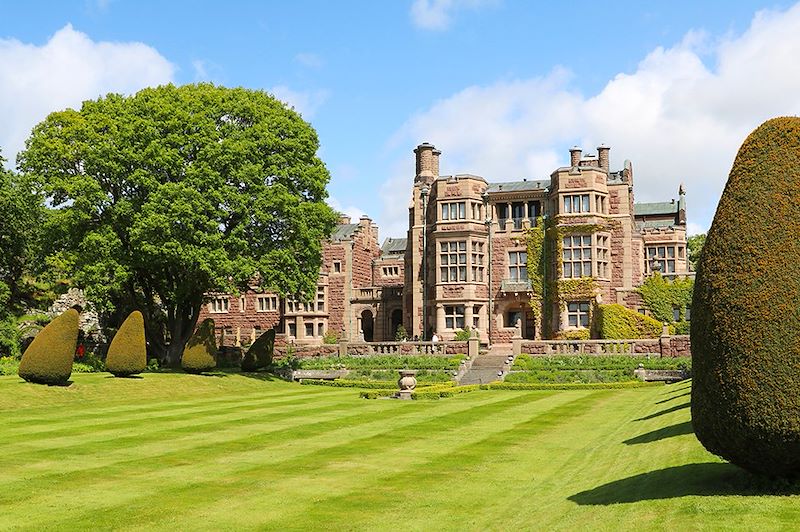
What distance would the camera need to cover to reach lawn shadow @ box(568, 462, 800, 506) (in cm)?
1034

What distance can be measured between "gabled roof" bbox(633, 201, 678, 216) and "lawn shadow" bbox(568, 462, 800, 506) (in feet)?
216

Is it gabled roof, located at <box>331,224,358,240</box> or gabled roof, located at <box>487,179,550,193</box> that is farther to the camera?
gabled roof, located at <box>331,224,358,240</box>

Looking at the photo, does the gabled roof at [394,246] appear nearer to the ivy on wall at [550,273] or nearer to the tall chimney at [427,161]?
the tall chimney at [427,161]

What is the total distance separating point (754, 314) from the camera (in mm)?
9984

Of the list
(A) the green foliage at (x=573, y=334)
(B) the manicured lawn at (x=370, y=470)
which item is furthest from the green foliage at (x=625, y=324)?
(B) the manicured lawn at (x=370, y=470)

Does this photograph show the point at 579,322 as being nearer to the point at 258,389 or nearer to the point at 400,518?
the point at 258,389

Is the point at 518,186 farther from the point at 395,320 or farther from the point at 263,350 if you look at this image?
the point at 263,350

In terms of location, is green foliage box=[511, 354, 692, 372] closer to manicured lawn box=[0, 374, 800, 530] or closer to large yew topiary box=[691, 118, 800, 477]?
manicured lawn box=[0, 374, 800, 530]

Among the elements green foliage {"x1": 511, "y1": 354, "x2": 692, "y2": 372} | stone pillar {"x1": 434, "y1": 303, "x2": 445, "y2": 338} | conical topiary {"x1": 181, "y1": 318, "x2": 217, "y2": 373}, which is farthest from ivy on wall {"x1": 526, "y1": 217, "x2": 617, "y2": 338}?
conical topiary {"x1": 181, "y1": 318, "x2": 217, "y2": 373}

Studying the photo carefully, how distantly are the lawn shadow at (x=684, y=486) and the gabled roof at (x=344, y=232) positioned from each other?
57.9 metres

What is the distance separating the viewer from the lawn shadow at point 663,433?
Result: 1714 centimetres

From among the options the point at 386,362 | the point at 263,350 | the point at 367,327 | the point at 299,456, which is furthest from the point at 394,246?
the point at 299,456

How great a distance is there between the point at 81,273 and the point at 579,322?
32.0 m

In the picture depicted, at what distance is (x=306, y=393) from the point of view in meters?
36.2
